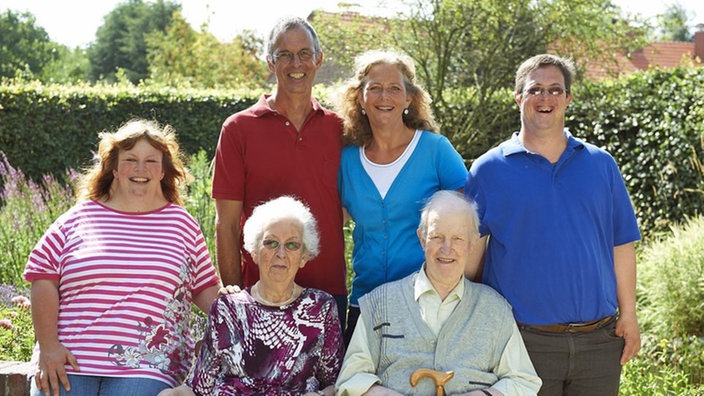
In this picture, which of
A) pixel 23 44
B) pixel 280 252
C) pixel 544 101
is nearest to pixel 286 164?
pixel 280 252

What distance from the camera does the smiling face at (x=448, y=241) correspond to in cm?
313

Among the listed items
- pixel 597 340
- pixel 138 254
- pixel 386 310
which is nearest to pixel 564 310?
pixel 597 340

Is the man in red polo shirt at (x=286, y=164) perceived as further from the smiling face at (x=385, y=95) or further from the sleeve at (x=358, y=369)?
the sleeve at (x=358, y=369)

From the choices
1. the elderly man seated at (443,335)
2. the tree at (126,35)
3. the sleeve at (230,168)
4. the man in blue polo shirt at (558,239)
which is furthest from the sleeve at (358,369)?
the tree at (126,35)

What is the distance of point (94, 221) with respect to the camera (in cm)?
342

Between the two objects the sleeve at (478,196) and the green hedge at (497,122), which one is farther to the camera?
→ the green hedge at (497,122)

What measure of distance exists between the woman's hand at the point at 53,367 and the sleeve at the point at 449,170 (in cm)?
167

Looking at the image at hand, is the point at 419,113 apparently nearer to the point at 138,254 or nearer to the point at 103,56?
the point at 138,254

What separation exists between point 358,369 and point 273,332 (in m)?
0.36

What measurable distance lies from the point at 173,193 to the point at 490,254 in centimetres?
143

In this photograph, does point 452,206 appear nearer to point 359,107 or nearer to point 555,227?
point 555,227

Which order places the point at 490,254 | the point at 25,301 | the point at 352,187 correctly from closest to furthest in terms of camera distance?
the point at 490,254, the point at 352,187, the point at 25,301

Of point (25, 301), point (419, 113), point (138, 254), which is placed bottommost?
point (25, 301)

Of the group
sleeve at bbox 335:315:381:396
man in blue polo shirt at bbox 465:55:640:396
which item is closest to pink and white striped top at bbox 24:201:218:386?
sleeve at bbox 335:315:381:396
